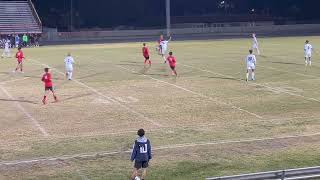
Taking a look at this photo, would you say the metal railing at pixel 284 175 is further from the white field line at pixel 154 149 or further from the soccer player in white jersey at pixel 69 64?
the soccer player in white jersey at pixel 69 64

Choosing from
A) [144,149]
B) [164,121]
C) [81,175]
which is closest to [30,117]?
[164,121]

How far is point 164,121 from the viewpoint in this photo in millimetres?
20562

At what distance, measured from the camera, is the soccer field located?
1519 centimetres

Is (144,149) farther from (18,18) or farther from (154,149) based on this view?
(18,18)

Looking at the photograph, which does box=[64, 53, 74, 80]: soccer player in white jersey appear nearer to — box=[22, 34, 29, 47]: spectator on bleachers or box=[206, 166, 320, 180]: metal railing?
box=[206, 166, 320, 180]: metal railing

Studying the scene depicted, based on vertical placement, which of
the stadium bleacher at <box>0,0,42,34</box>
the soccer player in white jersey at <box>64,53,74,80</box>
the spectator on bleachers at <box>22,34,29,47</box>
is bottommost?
the soccer player in white jersey at <box>64,53,74,80</box>

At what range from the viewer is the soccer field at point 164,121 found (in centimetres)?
1519

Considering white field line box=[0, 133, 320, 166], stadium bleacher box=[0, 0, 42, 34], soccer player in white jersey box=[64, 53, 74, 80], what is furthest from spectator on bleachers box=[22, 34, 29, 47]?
white field line box=[0, 133, 320, 166]

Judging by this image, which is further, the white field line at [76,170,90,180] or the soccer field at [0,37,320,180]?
the soccer field at [0,37,320,180]

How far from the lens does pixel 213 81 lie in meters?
29.7

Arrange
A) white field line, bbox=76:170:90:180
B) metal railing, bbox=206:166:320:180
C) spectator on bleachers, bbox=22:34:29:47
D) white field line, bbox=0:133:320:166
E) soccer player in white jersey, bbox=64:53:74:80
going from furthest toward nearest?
1. spectator on bleachers, bbox=22:34:29:47
2. soccer player in white jersey, bbox=64:53:74:80
3. white field line, bbox=0:133:320:166
4. white field line, bbox=76:170:90:180
5. metal railing, bbox=206:166:320:180

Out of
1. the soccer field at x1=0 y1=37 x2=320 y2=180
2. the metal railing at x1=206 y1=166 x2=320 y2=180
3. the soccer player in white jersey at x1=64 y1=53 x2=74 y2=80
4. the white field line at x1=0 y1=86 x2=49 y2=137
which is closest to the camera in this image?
the metal railing at x1=206 y1=166 x2=320 y2=180

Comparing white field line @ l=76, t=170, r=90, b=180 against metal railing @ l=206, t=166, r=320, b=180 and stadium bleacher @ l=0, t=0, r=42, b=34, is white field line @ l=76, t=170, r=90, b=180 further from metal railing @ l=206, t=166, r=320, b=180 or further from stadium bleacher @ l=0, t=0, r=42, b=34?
stadium bleacher @ l=0, t=0, r=42, b=34

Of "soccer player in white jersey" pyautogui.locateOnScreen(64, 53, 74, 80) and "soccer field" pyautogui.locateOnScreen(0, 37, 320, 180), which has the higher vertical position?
"soccer player in white jersey" pyautogui.locateOnScreen(64, 53, 74, 80)
